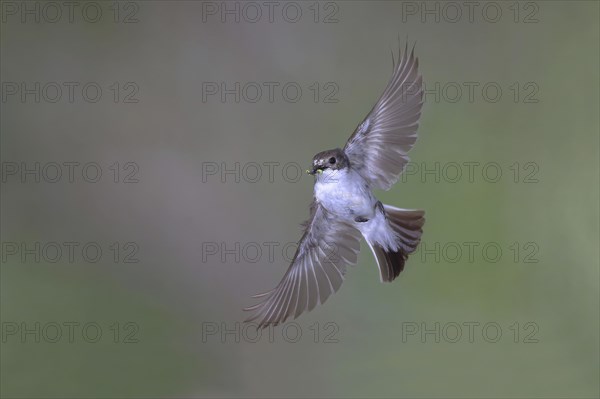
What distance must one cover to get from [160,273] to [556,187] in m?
0.96

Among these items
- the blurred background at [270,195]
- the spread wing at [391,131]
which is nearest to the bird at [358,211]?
the spread wing at [391,131]

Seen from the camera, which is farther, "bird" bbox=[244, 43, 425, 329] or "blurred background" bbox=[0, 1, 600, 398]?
"blurred background" bbox=[0, 1, 600, 398]

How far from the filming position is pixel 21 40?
4.81 ft

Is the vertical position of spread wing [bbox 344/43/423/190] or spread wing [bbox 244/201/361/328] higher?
spread wing [bbox 344/43/423/190]

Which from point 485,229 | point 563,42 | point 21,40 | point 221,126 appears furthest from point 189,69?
point 563,42

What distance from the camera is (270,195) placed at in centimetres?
138

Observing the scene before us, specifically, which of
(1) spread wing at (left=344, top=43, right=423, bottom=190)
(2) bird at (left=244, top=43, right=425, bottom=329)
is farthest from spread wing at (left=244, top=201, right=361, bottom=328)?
(1) spread wing at (left=344, top=43, right=423, bottom=190)

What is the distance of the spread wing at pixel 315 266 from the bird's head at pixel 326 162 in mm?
139

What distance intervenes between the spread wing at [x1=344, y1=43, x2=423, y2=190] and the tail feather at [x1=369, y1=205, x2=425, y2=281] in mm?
75

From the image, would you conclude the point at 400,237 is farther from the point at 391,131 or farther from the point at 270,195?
the point at 270,195

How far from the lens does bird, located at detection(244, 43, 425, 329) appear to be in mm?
1039

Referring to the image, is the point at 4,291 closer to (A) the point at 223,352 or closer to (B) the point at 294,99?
(A) the point at 223,352

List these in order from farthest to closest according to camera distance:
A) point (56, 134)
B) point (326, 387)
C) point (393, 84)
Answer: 1. point (56, 134)
2. point (326, 387)
3. point (393, 84)

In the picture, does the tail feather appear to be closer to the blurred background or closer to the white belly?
the white belly
